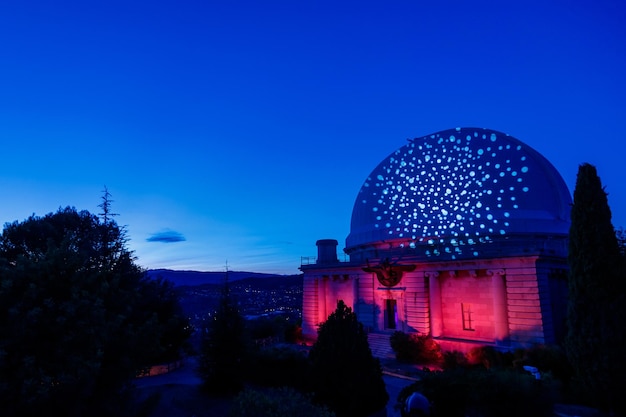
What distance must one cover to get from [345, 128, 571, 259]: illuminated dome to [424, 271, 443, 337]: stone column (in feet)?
4.93

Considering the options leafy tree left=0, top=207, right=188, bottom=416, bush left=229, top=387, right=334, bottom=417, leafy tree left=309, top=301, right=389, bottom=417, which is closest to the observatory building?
leafy tree left=309, top=301, right=389, bottom=417

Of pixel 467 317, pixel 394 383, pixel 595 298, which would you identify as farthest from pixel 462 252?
pixel 595 298

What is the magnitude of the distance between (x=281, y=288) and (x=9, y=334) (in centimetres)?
6386

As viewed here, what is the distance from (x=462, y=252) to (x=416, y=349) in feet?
23.9

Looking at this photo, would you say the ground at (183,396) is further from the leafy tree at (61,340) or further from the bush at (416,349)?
the bush at (416,349)

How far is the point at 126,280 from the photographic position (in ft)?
55.6

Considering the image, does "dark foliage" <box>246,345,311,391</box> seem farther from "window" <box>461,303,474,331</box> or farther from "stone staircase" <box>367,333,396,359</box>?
"window" <box>461,303,474,331</box>

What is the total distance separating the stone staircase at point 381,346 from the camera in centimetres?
2465

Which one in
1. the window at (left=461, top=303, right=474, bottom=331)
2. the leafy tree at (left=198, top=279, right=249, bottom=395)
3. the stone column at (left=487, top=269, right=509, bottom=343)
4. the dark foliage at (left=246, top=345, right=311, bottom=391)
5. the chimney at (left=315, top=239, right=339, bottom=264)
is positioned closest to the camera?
the leafy tree at (left=198, top=279, right=249, bottom=395)

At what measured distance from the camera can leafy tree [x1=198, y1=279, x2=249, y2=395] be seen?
47.8 ft

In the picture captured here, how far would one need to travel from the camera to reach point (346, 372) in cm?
1120

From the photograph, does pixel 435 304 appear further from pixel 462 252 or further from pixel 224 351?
pixel 224 351

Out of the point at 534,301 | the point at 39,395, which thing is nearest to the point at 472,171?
the point at 534,301

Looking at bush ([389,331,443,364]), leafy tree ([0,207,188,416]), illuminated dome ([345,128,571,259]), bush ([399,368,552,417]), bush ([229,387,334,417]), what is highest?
illuminated dome ([345,128,571,259])
